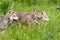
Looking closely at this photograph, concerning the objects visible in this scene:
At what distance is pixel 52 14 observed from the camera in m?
8.65

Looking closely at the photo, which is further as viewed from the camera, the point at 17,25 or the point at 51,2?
the point at 51,2

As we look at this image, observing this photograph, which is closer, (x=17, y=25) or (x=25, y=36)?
(x=25, y=36)

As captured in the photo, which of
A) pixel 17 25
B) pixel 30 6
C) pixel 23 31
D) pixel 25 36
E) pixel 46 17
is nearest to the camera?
pixel 25 36

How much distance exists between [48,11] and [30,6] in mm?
1043

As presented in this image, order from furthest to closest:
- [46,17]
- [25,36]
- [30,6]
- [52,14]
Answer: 1. [30,6]
2. [52,14]
3. [46,17]
4. [25,36]

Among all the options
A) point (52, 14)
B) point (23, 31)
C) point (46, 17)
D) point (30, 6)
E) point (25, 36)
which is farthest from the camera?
point (30, 6)

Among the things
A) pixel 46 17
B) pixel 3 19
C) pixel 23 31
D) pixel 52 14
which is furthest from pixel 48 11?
pixel 23 31

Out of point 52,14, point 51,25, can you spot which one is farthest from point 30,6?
point 51,25

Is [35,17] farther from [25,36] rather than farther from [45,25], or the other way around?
[25,36]

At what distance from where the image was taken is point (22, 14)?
8.12 meters

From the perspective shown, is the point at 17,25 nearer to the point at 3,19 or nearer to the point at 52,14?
the point at 3,19

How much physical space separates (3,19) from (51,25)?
139 cm

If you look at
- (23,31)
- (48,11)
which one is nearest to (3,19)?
(23,31)

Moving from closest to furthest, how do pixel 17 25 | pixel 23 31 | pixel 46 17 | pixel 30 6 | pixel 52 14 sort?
pixel 23 31
pixel 17 25
pixel 46 17
pixel 52 14
pixel 30 6
